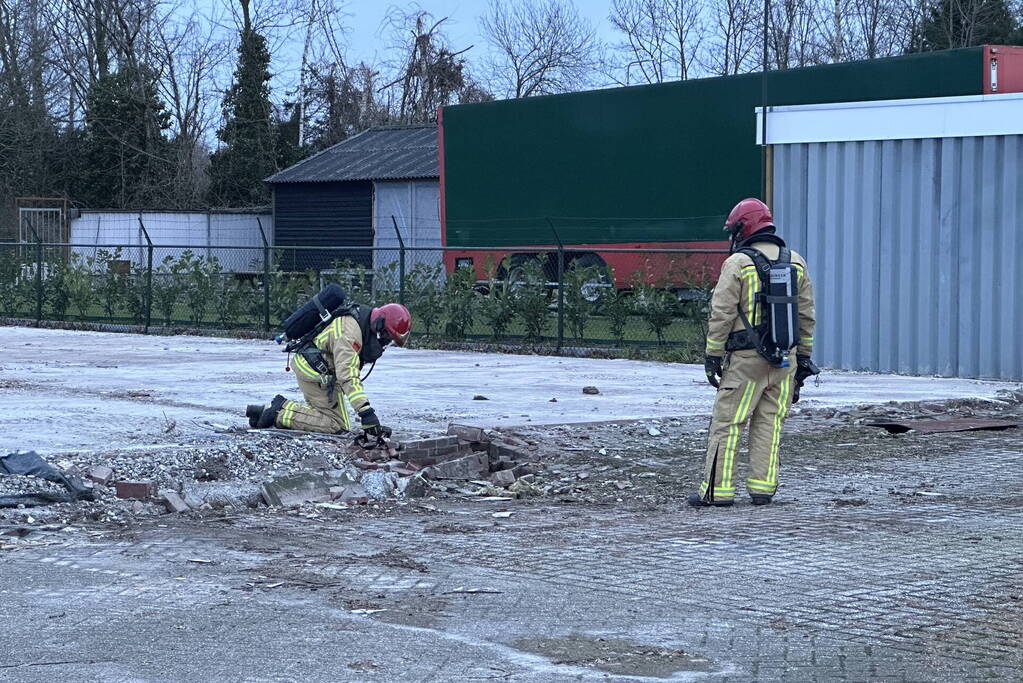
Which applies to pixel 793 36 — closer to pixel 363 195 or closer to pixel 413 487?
pixel 363 195

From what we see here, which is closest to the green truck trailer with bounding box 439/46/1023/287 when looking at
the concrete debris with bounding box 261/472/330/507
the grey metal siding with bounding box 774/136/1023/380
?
the grey metal siding with bounding box 774/136/1023/380

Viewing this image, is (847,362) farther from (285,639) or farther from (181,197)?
(181,197)

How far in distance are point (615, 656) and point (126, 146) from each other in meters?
42.1

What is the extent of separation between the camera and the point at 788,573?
659 cm

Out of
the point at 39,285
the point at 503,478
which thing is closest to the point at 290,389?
the point at 503,478

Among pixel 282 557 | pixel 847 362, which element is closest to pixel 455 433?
pixel 282 557

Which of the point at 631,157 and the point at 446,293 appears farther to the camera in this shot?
the point at 631,157

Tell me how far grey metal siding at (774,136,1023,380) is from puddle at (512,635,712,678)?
1161 centimetres

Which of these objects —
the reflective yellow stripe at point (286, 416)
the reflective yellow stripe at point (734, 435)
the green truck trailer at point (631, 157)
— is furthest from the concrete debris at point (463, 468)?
the green truck trailer at point (631, 157)

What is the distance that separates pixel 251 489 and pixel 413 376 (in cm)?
750

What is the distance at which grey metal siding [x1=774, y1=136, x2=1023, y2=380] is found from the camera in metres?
15.9

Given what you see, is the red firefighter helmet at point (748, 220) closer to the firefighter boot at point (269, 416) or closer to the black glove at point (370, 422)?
the black glove at point (370, 422)

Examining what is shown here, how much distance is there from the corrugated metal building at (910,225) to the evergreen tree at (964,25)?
80.3 ft

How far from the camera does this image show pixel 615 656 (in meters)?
5.26
